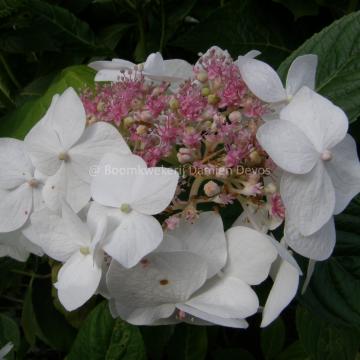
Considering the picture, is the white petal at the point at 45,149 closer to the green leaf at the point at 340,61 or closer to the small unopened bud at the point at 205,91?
the small unopened bud at the point at 205,91

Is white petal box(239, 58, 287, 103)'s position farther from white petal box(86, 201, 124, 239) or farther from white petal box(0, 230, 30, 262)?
white petal box(0, 230, 30, 262)

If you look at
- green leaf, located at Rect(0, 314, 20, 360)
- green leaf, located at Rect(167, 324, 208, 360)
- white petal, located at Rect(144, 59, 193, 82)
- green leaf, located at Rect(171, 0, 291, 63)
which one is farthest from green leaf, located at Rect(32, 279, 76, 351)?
white petal, located at Rect(144, 59, 193, 82)

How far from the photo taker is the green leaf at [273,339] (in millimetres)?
1322

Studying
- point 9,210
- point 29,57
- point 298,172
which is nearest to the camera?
point 298,172

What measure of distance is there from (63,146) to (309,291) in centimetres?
41

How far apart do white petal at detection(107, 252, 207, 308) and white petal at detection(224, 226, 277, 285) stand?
46 millimetres

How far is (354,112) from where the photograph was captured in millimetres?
791

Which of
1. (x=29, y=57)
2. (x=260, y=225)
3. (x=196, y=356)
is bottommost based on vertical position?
(x=196, y=356)

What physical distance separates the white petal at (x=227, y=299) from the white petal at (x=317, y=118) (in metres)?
0.17

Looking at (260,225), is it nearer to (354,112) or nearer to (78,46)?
(354,112)

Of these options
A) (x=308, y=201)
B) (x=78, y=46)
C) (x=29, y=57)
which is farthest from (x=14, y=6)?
(x=308, y=201)

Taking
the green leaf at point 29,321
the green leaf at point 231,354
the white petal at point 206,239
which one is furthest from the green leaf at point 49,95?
the green leaf at point 231,354

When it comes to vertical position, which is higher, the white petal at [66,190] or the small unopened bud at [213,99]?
the small unopened bud at [213,99]

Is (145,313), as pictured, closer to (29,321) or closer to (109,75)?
(109,75)
